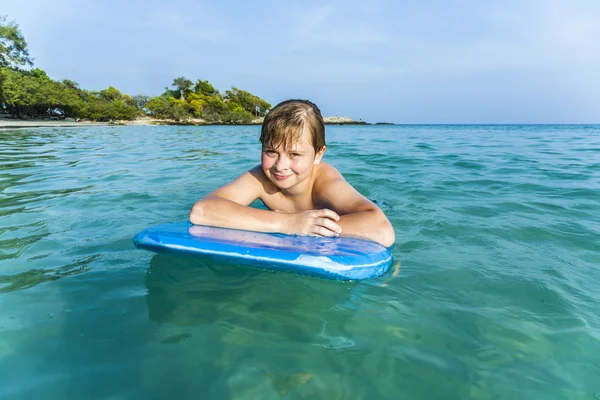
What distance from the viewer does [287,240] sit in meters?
2.19

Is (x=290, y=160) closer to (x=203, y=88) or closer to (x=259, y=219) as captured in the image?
(x=259, y=219)

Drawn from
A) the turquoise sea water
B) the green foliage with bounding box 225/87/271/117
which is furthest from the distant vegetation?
the turquoise sea water

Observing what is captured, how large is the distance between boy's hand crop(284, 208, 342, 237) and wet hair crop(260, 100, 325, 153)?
19.9 inches

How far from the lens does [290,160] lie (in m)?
2.53

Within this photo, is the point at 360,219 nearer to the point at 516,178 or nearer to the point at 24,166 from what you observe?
the point at 516,178

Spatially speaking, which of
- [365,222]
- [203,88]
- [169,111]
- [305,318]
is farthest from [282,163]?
[203,88]

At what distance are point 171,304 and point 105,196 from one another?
9.94 ft

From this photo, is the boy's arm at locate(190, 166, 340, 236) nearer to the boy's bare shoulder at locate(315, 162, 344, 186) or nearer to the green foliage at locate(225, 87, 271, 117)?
the boy's bare shoulder at locate(315, 162, 344, 186)

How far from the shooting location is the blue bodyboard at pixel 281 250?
1.88 m

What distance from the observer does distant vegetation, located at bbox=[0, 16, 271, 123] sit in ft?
104

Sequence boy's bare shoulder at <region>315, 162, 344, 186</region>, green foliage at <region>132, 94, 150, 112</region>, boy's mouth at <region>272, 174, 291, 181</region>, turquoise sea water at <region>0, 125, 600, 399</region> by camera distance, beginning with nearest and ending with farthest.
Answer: turquoise sea water at <region>0, 125, 600, 399</region>, boy's mouth at <region>272, 174, 291, 181</region>, boy's bare shoulder at <region>315, 162, 344, 186</region>, green foliage at <region>132, 94, 150, 112</region>

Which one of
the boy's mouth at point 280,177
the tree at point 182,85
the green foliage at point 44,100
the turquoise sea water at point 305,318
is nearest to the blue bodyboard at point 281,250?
the turquoise sea water at point 305,318

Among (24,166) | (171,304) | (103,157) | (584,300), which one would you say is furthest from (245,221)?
(103,157)

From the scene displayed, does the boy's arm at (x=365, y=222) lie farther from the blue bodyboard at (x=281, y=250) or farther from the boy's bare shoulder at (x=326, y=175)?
the boy's bare shoulder at (x=326, y=175)
